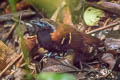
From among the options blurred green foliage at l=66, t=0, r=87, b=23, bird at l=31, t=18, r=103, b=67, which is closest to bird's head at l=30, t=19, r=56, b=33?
bird at l=31, t=18, r=103, b=67

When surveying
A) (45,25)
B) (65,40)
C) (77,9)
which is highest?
(77,9)

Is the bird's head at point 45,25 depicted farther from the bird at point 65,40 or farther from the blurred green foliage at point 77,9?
the blurred green foliage at point 77,9

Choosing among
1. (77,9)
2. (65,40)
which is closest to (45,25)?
(65,40)

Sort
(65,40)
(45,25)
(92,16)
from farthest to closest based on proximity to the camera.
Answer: (92,16) → (45,25) → (65,40)

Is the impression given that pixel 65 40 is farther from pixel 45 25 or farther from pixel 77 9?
pixel 77 9

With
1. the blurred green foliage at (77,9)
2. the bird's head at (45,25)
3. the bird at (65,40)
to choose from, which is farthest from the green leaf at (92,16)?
the bird's head at (45,25)

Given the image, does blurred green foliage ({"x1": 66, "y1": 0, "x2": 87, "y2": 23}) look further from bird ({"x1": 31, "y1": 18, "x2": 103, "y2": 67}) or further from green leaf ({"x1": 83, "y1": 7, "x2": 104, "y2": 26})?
bird ({"x1": 31, "y1": 18, "x2": 103, "y2": 67})

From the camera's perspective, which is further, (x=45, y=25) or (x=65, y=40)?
(x=45, y=25)
